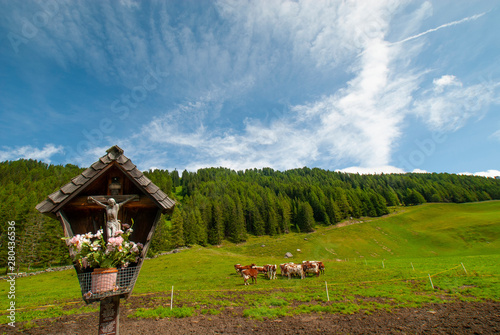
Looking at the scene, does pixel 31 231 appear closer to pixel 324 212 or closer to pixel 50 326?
pixel 50 326

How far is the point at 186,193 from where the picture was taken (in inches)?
5325

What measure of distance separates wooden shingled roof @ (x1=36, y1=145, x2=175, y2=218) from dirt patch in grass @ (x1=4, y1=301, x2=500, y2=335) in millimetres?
7880

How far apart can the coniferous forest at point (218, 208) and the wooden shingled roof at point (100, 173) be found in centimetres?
Answer: 5476

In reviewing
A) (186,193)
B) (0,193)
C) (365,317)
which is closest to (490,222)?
(365,317)

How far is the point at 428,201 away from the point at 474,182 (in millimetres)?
63373

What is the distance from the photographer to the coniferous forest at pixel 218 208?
45.8 metres

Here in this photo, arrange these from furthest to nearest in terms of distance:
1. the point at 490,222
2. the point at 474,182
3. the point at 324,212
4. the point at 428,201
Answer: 1. the point at 474,182
2. the point at 428,201
3. the point at 324,212
4. the point at 490,222

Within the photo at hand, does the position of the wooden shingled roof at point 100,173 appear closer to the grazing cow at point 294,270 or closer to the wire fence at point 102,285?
the wire fence at point 102,285

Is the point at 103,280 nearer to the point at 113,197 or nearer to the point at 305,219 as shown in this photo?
the point at 113,197

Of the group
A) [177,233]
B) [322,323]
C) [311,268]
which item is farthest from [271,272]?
[177,233]

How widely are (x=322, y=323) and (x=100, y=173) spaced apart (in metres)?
11.3

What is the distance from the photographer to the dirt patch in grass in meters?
9.05

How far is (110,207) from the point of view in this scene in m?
4.52

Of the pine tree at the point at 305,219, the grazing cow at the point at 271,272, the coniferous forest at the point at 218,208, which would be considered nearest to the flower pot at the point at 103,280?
the grazing cow at the point at 271,272
